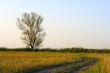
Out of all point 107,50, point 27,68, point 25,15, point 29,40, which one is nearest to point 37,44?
point 29,40

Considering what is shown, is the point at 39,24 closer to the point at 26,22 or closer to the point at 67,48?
the point at 26,22

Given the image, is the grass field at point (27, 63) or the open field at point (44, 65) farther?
the open field at point (44, 65)

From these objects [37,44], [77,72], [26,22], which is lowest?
[77,72]

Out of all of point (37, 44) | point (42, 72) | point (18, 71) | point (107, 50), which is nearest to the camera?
point (18, 71)

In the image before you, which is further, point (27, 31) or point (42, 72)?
point (27, 31)

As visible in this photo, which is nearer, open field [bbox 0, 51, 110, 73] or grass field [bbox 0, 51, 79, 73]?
grass field [bbox 0, 51, 79, 73]

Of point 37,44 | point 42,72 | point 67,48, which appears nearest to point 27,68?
point 42,72

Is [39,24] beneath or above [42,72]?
above

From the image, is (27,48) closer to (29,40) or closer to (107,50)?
(29,40)

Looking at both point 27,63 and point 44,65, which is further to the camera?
point 27,63

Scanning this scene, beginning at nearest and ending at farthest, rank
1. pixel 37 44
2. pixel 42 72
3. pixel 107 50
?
pixel 42 72 → pixel 107 50 → pixel 37 44

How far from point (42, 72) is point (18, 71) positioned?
76.0 inches

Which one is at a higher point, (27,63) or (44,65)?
(27,63)

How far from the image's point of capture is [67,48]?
78438 mm
